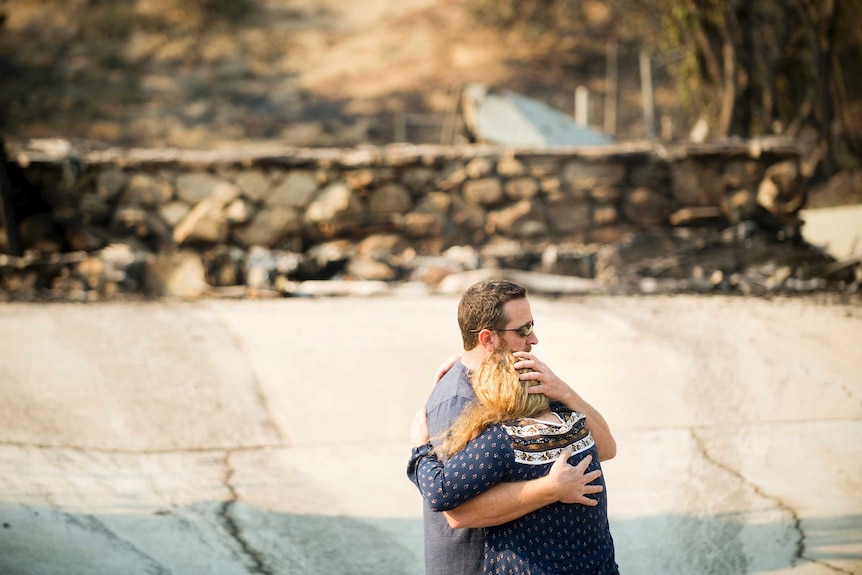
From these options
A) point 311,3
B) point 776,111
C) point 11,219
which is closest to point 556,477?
point 11,219

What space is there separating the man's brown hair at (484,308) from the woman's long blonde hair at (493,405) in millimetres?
134

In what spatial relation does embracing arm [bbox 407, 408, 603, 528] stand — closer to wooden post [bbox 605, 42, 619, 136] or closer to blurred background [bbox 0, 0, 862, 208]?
blurred background [bbox 0, 0, 862, 208]

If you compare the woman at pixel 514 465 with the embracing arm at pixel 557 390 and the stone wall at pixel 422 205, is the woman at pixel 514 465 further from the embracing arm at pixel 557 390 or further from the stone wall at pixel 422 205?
the stone wall at pixel 422 205

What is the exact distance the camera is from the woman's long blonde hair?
197cm

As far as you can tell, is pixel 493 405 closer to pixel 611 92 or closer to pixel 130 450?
pixel 130 450

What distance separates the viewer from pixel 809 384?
187 inches

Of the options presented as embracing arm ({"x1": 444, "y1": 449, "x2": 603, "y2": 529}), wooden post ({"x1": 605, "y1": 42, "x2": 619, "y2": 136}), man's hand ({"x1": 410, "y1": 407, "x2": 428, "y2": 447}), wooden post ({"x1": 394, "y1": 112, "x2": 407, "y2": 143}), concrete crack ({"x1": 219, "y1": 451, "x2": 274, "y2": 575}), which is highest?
wooden post ({"x1": 605, "y1": 42, "x2": 619, "y2": 136})

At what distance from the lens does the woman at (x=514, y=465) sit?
6.37 ft

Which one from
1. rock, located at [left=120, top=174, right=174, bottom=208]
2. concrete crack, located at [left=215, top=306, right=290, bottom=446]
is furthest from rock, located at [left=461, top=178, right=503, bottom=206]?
concrete crack, located at [left=215, top=306, right=290, bottom=446]

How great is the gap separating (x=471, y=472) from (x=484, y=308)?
461 mm

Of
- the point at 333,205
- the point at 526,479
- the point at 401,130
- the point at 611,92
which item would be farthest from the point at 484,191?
the point at 611,92

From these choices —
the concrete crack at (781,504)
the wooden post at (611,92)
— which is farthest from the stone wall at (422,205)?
the wooden post at (611,92)

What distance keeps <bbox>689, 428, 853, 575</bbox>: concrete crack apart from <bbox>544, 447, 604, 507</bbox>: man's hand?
68.1 inches

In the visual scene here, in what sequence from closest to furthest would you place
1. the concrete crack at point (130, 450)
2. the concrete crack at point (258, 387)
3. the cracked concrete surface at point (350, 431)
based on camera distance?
the cracked concrete surface at point (350, 431) < the concrete crack at point (130, 450) < the concrete crack at point (258, 387)
